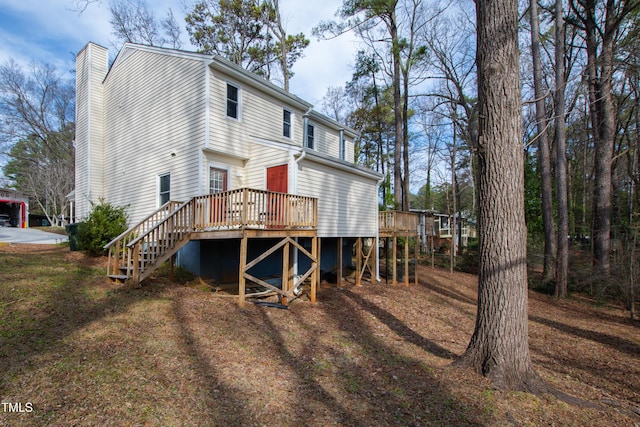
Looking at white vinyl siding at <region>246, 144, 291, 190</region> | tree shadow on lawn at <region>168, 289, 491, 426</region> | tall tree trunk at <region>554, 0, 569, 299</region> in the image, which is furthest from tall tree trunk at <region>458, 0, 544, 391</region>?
tall tree trunk at <region>554, 0, 569, 299</region>

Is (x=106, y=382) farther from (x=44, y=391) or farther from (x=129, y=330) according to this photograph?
(x=129, y=330)

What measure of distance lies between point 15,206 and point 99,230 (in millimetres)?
26487

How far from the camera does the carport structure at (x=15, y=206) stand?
2681cm

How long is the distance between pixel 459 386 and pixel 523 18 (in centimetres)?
2012

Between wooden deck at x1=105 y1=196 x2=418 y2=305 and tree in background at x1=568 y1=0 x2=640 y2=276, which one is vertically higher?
tree in background at x1=568 y1=0 x2=640 y2=276

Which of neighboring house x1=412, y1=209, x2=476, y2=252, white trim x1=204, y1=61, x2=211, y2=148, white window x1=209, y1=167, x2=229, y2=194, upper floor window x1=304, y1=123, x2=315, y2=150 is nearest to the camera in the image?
white trim x1=204, y1=61, x2=211, y2=148

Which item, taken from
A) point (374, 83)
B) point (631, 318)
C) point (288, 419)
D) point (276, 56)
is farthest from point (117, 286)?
point (374, 83)

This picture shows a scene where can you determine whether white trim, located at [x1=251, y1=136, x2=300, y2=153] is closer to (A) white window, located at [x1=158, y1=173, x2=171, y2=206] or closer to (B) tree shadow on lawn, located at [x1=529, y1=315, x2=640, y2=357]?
(A) white window, located at [x1=158, y1=173, x2=171, y2=206]

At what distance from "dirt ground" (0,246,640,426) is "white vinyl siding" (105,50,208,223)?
3.92 metres

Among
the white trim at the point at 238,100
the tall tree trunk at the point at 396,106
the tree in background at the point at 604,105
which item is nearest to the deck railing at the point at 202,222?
the white trim at the point at 238,100

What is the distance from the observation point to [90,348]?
16.2 ft

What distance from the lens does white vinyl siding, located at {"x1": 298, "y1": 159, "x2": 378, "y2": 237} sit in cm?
1086

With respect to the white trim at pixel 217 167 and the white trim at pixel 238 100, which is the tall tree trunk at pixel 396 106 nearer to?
the white trim at pixel 238 100

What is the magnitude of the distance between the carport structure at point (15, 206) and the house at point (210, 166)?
17824 millimetres
